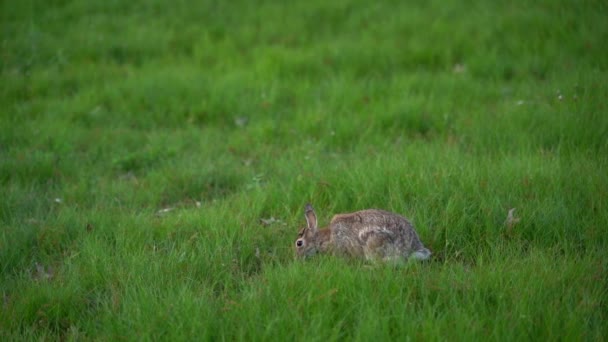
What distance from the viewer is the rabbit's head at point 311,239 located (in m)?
5.38

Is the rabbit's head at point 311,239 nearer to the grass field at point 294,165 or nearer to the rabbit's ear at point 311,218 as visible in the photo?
the rabbit's ear at point 311,218

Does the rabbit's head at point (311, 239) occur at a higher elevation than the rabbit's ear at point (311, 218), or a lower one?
lower

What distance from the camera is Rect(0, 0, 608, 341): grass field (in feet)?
14.3

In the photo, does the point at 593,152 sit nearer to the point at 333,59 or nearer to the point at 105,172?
the point at 333,59

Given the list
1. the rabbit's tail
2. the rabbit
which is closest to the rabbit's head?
the rabbit

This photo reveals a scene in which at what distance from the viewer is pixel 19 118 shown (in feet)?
30.0

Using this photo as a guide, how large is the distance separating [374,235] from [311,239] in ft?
2.25

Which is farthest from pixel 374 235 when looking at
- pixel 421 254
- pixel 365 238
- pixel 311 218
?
pixel 311 218

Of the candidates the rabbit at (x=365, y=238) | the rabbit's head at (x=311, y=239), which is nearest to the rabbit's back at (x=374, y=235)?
the rabbit at (x=365, y=238)

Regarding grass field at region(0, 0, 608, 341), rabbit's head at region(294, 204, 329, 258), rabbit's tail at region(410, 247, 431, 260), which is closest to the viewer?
grass field at region(0, 0, 608, 341)

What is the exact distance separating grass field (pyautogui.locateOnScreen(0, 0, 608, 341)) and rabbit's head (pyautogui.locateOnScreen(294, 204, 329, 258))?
18 cm

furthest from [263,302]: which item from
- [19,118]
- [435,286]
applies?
[19,118]

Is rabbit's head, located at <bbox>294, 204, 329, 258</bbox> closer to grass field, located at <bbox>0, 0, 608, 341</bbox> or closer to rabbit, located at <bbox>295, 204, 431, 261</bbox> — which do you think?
rabbit, located at <bbox>295, 204, 431, 261</bbox>

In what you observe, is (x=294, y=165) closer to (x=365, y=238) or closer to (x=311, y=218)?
(x=311, y=218)
